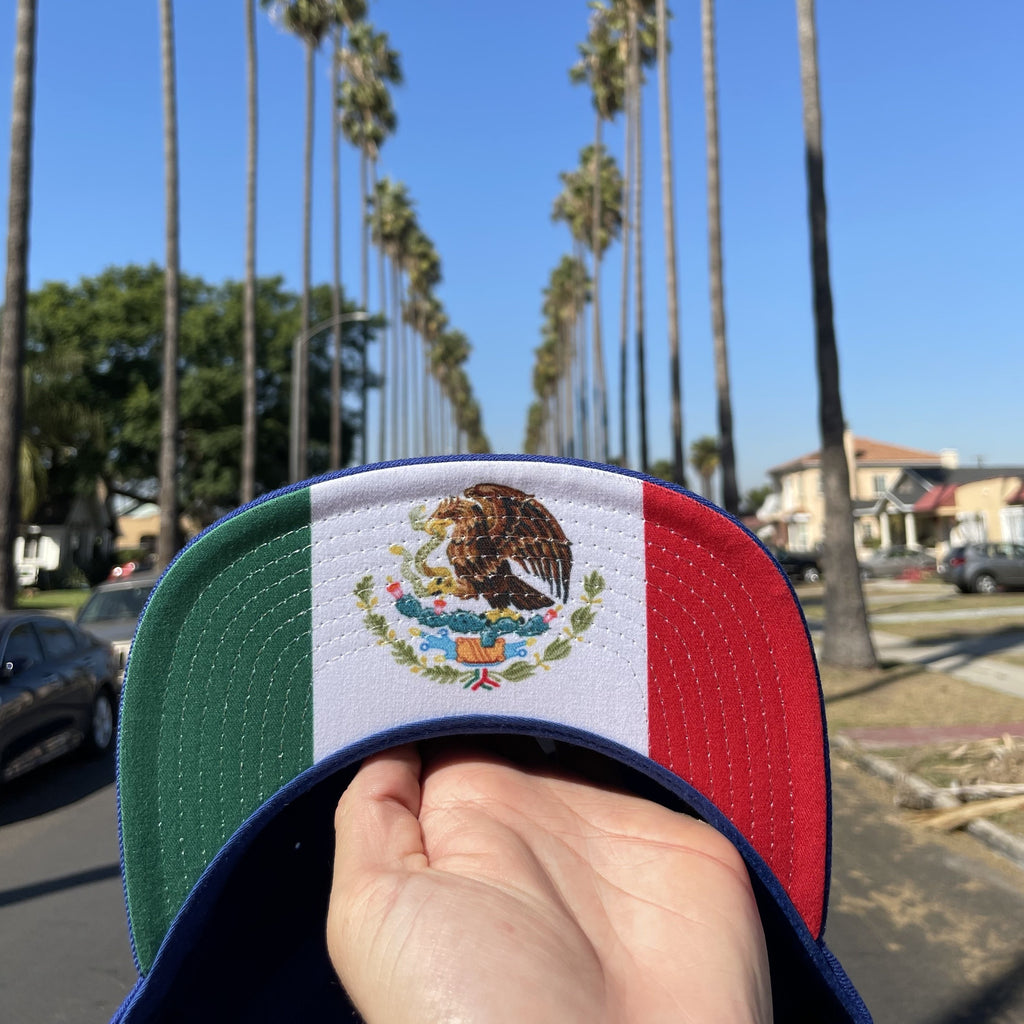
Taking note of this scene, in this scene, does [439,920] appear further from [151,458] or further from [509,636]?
[151,458]

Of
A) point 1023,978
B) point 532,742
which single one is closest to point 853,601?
point 1023,978

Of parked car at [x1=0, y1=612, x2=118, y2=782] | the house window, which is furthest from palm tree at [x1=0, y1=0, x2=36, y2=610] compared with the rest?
the house window

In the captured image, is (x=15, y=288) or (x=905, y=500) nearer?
(x=15, y=288)

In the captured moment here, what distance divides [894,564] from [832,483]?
31.1m

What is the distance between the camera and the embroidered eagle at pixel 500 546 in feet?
4.28

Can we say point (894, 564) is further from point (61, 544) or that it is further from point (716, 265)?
point (61, 544)

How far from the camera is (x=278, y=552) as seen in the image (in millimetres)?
1316

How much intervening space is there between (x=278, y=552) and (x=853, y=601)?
→ 39.2 feet

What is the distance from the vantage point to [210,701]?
4.28 feet

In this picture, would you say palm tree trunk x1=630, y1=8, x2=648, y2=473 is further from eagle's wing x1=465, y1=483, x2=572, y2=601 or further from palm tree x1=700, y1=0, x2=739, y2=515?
eagle's wing x1=465, y1=483, x2=572, y2=601

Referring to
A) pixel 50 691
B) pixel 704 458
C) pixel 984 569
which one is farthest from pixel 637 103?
pixel 704 458

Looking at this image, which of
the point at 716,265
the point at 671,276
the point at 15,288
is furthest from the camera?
the point at 671,276

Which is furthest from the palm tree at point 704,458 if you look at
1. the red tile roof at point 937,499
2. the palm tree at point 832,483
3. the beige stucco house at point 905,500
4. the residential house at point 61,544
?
the palm tree at point 832,483

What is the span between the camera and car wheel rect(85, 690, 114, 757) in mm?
8867
